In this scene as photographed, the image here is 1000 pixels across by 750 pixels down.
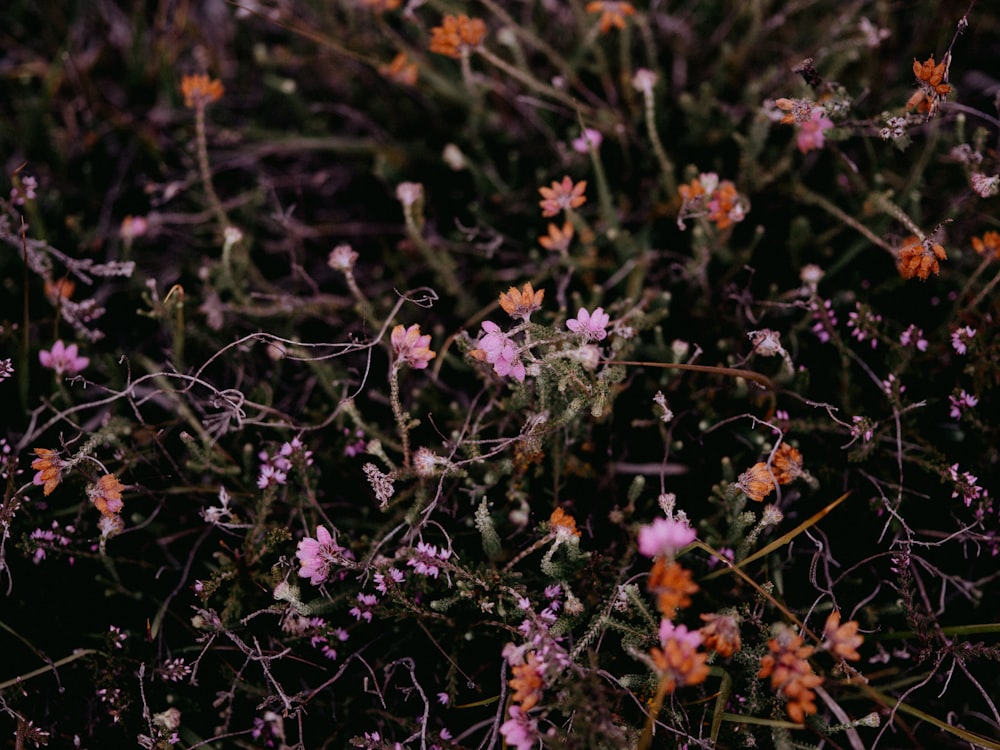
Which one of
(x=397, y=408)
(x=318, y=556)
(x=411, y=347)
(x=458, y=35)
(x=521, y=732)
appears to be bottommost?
(x=521, y=732)

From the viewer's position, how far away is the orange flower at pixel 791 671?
4.17 ft

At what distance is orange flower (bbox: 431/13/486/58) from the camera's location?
1.94 metres

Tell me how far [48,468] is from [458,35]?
4.68ft

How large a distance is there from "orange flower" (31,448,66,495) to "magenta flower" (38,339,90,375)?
38cm

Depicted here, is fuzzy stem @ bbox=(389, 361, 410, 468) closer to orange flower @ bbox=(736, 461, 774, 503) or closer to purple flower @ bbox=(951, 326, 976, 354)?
orange flower @ bbox=(736, 461, 774, 503)

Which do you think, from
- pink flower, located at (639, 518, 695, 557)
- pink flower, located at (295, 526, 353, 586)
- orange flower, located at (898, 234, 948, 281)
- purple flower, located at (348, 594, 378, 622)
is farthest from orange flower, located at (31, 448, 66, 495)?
orange flower, located at (898, 234, 948, 281)

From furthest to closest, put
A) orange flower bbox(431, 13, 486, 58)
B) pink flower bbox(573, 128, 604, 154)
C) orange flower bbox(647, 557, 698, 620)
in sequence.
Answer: pink flower bbox(573, 128, 604, 154)
orange flower bbox(431, 13, 486, 58)
orange flower bbox(647, 557, 698, 620)

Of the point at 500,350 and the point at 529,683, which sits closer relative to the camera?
the point at 529,683

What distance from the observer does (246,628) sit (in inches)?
67.2

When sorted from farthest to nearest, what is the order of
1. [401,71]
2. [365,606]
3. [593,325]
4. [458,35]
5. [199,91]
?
[401,71], [199,91], [458,35], [365,606], [593,325]

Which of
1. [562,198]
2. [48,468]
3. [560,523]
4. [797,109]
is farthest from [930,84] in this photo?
[48,468]

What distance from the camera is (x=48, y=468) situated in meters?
1.54

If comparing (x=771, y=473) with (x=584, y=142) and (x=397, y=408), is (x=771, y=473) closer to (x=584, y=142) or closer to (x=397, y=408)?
(x=397, y=408)

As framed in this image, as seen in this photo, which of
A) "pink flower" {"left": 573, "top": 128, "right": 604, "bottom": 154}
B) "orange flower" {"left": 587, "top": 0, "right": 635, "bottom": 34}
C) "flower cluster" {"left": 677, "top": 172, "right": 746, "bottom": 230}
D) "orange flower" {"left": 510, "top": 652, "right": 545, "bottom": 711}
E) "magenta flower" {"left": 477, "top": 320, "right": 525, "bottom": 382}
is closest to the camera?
"orange flower" {"left": 510, "top": 652, "right": 545, "bottom": 711}
